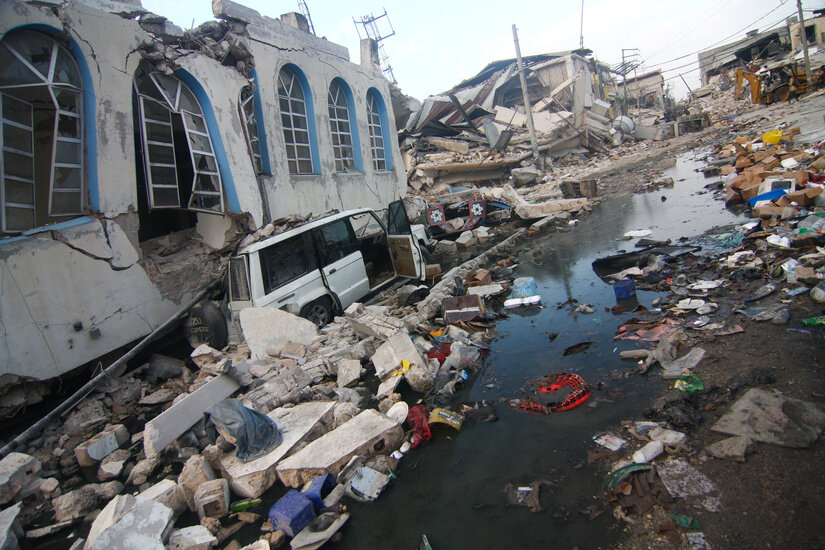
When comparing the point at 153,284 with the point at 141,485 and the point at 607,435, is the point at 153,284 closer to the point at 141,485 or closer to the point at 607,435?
the point at 141,485

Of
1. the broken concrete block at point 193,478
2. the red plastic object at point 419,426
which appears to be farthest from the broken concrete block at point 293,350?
the red plastic object at point 419,426

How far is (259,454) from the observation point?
355 centimetres

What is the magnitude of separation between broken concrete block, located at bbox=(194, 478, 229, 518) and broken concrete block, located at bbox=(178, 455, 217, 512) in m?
0.14

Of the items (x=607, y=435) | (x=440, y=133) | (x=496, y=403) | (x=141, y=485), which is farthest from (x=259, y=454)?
(x=440, y=133)

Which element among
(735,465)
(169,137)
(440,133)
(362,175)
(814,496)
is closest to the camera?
(814,496)

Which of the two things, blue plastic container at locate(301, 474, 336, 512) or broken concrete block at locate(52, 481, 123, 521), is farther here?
Result: broken concrete block at locate(52, 481, 123, 521)

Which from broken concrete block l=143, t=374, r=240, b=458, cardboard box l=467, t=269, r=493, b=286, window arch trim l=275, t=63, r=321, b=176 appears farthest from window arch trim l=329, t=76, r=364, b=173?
broken concrete block l=143, t=374, r=240, b=458

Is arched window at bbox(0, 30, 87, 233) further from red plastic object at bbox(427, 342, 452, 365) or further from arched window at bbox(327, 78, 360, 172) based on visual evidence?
arched window at bbox(327, 78, 360, 172)

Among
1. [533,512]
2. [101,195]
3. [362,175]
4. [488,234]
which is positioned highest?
[362,175]

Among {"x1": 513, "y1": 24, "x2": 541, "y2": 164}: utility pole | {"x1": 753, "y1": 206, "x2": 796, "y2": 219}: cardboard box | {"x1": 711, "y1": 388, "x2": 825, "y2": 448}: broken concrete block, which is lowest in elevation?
{"x1": 711, "y1": 388, "x2": 825, "y2": 448}: broken concrete block

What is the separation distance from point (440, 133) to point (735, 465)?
20.5m

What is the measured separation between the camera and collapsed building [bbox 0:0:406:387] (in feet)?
16.9

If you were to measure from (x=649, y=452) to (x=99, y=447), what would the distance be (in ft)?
16.7

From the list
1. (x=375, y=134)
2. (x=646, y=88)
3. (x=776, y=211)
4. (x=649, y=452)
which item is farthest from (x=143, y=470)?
(x=646, y=88)
